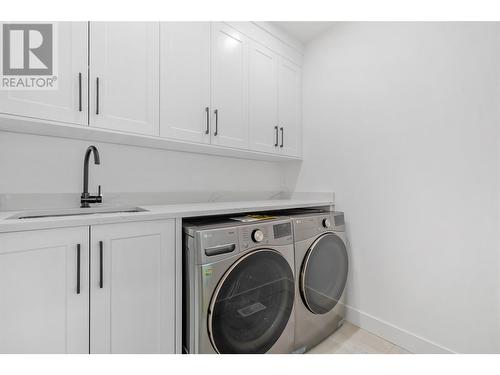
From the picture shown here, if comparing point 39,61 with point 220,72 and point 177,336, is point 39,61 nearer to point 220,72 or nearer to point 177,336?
point 220,72

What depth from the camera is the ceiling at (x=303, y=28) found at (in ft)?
6.43

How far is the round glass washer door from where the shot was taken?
112 centimetres

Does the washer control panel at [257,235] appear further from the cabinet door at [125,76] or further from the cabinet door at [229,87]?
the cabinet door at [125,76]

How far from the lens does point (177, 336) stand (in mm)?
1160

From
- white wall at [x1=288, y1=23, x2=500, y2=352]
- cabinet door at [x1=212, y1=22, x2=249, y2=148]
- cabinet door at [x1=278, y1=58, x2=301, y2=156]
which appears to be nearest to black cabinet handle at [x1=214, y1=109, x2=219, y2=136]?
cabinet door at [x1=212, y1=22, x2=249, y2=148]

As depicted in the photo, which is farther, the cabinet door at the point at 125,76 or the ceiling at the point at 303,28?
the ceiling at the point at 303,28

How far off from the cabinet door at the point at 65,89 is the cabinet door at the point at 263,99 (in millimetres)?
1105

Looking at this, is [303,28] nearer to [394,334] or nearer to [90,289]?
[90,289]

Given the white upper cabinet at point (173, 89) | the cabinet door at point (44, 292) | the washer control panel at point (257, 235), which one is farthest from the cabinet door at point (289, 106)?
the cabinet door at point (44, 292)

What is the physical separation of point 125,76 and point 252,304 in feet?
4.77

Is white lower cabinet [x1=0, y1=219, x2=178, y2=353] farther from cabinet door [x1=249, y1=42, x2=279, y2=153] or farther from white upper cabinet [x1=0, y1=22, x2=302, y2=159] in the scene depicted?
cabinet door [x1=249, y1=42, x2=279, y2=153]

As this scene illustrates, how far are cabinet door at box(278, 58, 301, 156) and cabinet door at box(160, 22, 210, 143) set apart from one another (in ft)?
2.44
